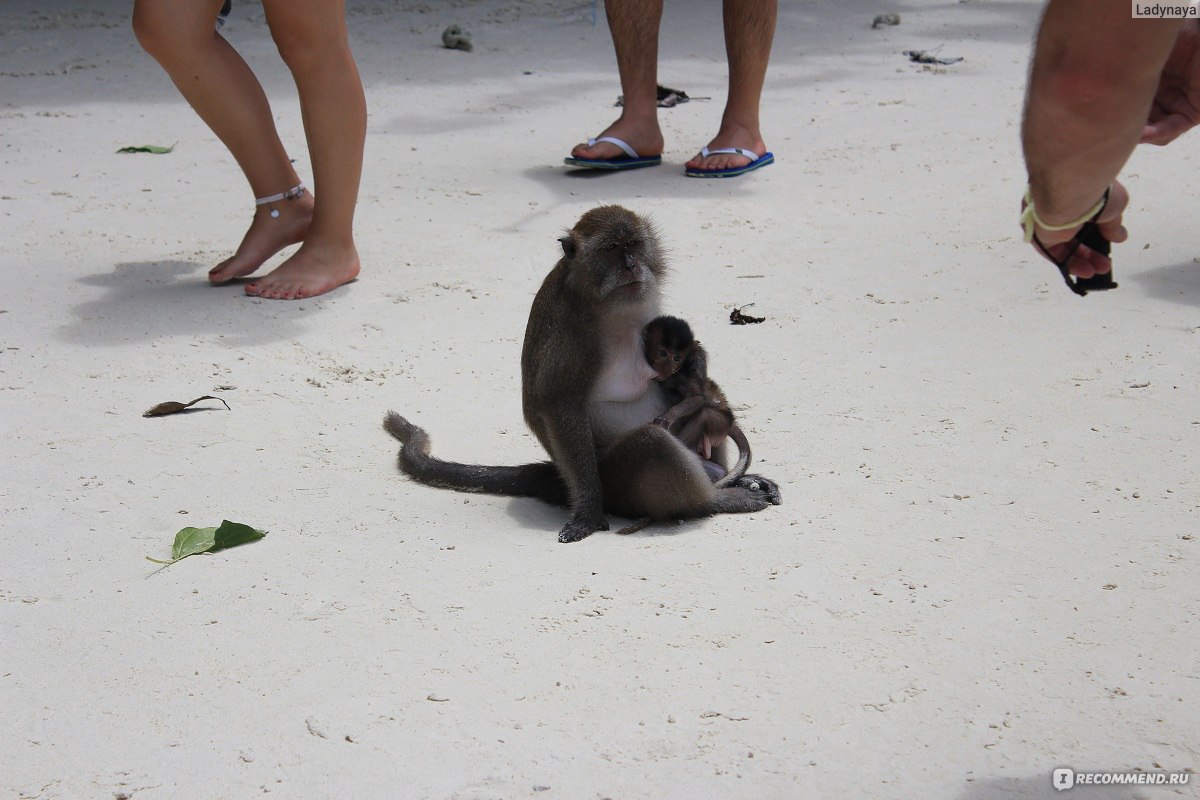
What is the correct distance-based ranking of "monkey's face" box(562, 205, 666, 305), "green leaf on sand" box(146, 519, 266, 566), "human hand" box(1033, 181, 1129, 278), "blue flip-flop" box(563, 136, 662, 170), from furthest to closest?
"blue flip-flop" box(563, 136, 662, 170)
"monkey's face" box(562, 205, 666, 305)
"green leaf on sand" box(146, 519, 266, 566)
"human hand" box(1033, 181, 1129, 278)

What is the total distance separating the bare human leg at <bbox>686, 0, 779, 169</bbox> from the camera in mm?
7355

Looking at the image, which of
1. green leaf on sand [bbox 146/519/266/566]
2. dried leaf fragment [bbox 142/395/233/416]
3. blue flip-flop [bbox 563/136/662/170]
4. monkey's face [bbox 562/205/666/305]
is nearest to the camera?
green leaf on sand [bbox 146/519/266/566]

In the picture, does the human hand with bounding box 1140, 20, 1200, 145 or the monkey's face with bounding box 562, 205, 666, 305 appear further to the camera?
the monkey's face with bounding box 562, 205, 666, 305

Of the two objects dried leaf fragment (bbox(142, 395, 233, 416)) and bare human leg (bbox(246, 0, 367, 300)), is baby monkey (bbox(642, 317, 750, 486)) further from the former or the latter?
bare human leg (bbox(246, 0, 367, 300))

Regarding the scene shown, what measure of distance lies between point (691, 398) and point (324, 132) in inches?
98.2

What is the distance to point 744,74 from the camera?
7.49 meters

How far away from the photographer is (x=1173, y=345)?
4871mm

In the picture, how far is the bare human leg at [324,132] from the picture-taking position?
535 cm

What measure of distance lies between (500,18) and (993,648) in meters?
10.7

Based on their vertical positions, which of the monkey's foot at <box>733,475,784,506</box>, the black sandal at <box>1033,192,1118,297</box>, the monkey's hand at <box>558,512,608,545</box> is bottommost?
the monkey's hand at <box>558,512,608,545</box>

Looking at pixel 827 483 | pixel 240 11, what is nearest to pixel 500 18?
pixel 240 11

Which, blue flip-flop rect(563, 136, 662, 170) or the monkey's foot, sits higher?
blue flip-flop rect(563, 136, 662, 170)

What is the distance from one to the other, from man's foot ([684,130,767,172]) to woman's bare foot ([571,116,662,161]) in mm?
261

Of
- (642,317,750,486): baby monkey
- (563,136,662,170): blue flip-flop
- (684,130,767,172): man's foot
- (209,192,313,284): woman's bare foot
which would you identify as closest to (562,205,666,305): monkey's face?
(642,317,750,486): baby monkey
